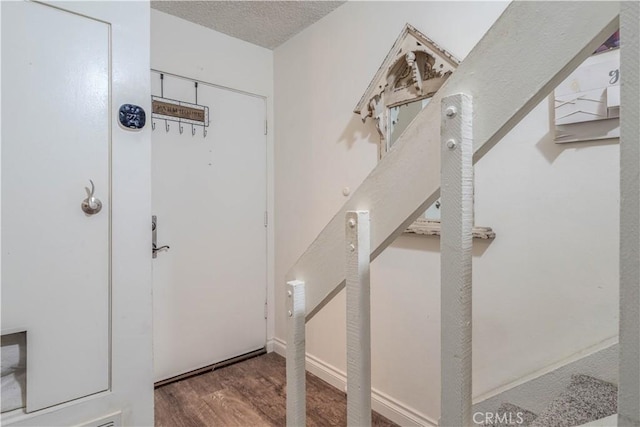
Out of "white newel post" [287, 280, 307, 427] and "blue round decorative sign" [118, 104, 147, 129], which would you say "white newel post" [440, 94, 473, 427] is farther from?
"blue round decorative sign" [118, 104, 147, 129]

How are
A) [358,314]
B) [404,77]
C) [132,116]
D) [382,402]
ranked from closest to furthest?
[358,314], [132,116], [404,77], [382,402]

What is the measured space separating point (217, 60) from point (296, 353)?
229 cm

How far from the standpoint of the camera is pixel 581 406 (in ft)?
3.13

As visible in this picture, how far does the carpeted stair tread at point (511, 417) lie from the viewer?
1.13 metres

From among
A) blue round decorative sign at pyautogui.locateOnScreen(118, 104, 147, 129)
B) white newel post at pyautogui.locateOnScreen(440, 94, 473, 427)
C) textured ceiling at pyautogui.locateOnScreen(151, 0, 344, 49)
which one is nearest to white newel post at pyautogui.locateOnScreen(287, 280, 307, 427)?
white newel post at pyautogui.locateOnScreen(440, 94, 473, 427)

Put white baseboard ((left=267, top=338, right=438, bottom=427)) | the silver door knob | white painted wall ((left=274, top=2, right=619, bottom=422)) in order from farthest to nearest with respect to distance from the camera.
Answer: white baseboard ((left=267, top=338, right=438, bottom=427)) < white painted wall ((left=274, top=2, right=619, bottom=422)) < the silver door knob

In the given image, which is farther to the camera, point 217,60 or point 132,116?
point 217,60

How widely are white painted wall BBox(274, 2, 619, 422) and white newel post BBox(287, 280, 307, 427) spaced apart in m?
0.96

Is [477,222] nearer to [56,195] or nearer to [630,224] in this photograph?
[630,224]

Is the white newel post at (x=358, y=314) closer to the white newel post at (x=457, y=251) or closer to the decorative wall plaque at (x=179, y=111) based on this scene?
the white newel post at (x=457, y=251)

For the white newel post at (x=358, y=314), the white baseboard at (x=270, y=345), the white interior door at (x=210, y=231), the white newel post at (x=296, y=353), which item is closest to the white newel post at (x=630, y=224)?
the white newel post at (x=358, y=314)

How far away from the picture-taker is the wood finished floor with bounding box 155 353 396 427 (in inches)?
73.8

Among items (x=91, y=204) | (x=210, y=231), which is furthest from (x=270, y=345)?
(x=91, y=204)

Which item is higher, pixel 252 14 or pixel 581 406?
pixel 252 14
